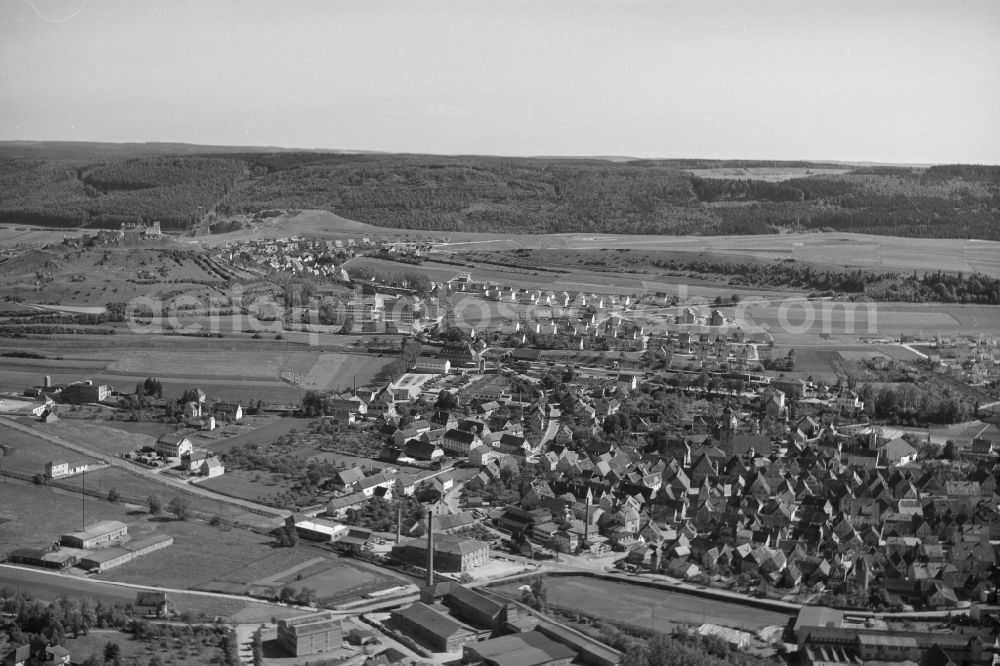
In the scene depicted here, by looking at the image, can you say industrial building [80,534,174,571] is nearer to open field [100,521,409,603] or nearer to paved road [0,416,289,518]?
open field [100,521,409,603]

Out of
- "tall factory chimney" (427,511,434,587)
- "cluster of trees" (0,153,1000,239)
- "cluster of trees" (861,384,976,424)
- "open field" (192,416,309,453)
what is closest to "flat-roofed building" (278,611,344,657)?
"tall factory chimney" (427,511,434,587)

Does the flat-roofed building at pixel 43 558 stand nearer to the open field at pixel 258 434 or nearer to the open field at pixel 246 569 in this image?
the open field at pixel 246 569

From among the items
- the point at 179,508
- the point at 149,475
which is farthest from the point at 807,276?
the point at 179,508

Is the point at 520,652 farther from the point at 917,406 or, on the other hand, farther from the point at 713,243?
the point at 713,243

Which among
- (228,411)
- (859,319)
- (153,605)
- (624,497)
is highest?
(859,319)

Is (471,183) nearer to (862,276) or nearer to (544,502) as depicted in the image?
(862,276)

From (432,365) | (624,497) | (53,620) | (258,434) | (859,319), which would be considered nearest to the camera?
(53,620)

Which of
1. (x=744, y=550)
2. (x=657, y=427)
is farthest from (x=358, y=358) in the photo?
(x=744, y=550)
